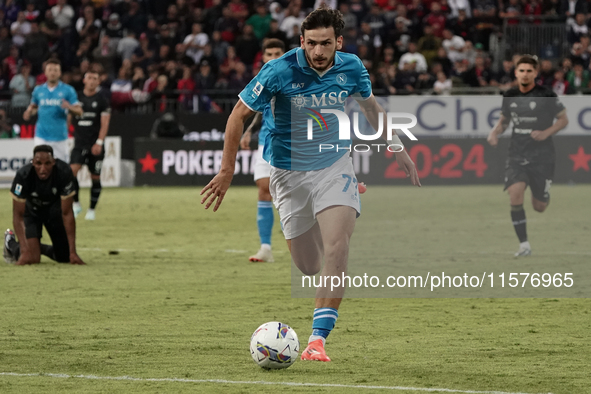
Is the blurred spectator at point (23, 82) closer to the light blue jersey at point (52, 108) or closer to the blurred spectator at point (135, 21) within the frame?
the blurred spectator at point (135, 21)

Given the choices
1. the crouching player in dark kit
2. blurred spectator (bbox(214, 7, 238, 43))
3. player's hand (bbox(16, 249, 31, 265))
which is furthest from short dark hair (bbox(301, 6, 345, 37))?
blurred spectator (bbox(214, 7, 238, 43))

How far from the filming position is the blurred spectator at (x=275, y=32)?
24438 millimetres

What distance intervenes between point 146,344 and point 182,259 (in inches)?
207

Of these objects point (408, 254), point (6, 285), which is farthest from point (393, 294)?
point (6, 285)

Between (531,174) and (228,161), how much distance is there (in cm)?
670

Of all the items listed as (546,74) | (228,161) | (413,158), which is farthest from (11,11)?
(228,161)

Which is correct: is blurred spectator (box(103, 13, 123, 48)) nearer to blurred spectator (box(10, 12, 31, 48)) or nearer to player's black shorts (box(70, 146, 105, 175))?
blurred spectator (box(10, 12, 31, 48))

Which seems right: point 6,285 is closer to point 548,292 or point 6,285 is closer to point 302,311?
point 302,311

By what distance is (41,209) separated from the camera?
35.3 ft

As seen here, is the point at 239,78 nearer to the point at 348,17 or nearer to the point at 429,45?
the point at 348,17

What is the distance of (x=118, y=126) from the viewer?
930 inches

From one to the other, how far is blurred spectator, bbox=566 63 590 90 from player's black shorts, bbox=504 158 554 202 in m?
11.7

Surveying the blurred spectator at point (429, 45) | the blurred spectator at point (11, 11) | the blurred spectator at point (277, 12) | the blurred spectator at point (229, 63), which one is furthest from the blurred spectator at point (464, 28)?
the blurred spectator at point (11, 11)

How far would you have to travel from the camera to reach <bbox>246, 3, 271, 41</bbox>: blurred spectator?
85.9 feet
